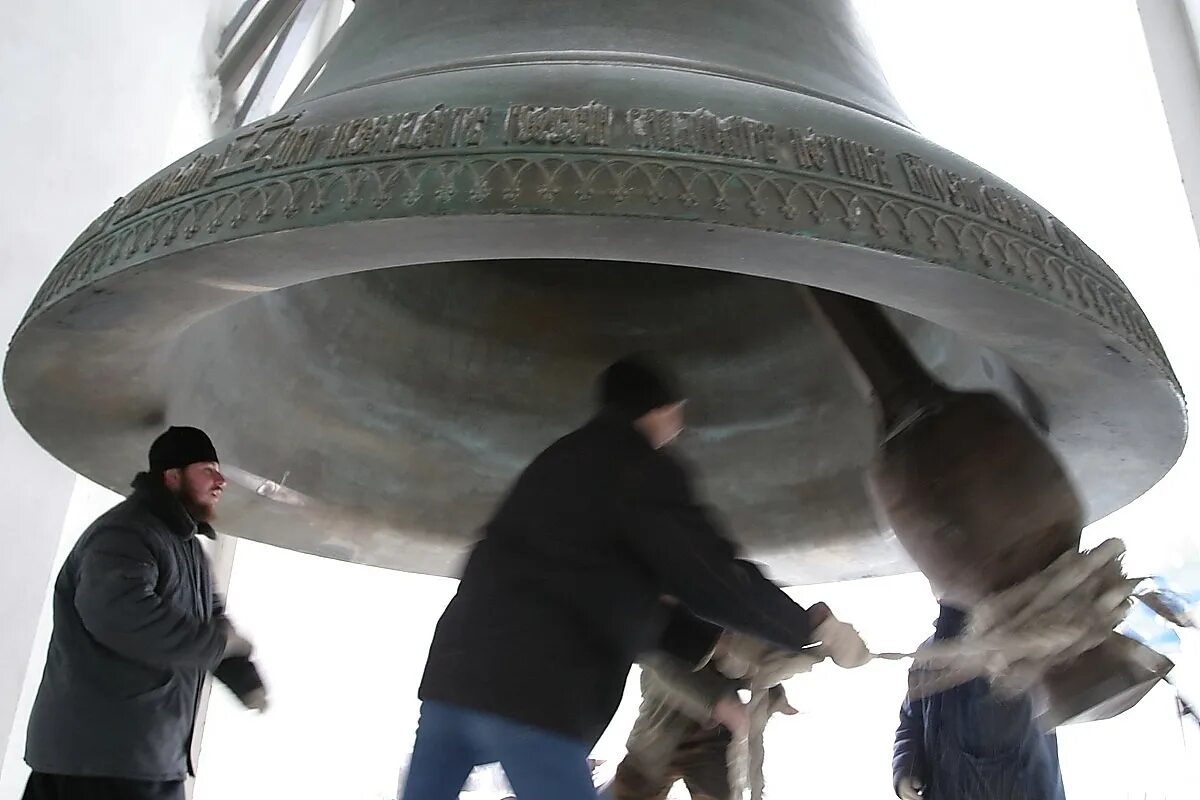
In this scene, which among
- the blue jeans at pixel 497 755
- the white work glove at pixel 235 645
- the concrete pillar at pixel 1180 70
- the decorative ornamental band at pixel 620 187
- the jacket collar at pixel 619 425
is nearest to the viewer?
the decorative ornamental band at pixel 620 187

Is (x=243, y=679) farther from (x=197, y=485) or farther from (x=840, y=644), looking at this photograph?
(x=840, y=644)

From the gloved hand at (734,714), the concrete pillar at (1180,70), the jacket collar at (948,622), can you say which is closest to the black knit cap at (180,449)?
the gloved hand at (734,714)

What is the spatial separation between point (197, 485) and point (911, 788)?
29.2 inches

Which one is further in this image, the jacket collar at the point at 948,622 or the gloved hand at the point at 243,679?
the gloved hand at the point at 243,679

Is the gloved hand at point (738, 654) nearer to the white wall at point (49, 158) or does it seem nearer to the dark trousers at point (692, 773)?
the dark trousers at point (692, 773)

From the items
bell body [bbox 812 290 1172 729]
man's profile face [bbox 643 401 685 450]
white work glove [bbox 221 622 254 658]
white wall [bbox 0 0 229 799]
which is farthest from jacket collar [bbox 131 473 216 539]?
bell body [bbox 812 290 1172 729]

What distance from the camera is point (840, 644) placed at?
788mm

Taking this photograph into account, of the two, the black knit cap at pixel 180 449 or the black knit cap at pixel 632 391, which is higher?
the black knit cap at pixel 632 391

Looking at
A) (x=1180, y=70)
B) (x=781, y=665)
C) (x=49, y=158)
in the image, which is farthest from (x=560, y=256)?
(x=1180, y=70)

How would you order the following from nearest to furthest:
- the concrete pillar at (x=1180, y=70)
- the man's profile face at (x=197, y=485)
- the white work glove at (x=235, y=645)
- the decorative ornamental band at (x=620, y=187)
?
the decorative ornamental band at (x=620, y=187) < the man's profile face at (x=197, y=485) < the white work glove at (x=235, y=645) < the concrete pillar at (x=1180, y=70)

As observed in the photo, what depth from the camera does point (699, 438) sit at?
114 centimetres

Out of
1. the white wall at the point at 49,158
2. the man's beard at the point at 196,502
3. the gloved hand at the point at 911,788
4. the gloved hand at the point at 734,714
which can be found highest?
the white wall at the point at 49,158

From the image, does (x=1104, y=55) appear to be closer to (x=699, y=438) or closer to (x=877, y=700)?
(x=877, y=700)

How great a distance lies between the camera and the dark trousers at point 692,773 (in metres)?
1.03
